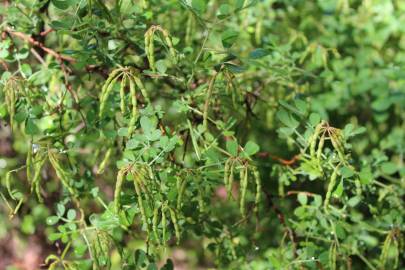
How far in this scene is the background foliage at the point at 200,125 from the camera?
1356 mm

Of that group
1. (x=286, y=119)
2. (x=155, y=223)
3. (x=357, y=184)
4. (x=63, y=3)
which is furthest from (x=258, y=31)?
(x=155, y=223)

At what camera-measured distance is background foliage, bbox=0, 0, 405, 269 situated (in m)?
1.36

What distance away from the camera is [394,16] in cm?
242

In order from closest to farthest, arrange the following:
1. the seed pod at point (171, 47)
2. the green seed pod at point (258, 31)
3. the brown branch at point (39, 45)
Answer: the seed pod at point (171, 47) < the brown branch at point (39, 45) < the green seed pod at point (258, 31)

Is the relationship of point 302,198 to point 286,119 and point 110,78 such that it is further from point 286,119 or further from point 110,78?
point 110,78

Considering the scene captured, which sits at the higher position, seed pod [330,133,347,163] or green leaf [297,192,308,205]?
seed pod [330,133,347,163]

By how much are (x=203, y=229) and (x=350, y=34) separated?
124cm

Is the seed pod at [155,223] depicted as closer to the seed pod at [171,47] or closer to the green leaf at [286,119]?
the seed pod at [171,47]

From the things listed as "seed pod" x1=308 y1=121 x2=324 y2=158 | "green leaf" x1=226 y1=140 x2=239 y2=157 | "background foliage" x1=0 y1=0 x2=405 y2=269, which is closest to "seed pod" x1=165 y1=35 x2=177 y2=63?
"background foliage" x1=0 y1=0 x2=405 y2=269

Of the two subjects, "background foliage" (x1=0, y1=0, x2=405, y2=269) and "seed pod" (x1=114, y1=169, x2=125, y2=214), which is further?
"background foliage" (x1=0, y1=0, x2=405, y2=269)

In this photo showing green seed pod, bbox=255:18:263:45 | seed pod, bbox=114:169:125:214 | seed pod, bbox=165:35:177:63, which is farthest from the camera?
green seed pod, bbox=255:18:263:45

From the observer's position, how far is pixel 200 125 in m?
1.52

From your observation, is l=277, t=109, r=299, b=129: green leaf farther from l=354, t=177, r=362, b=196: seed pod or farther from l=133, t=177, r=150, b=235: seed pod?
l=133, t=177, r=150, b=235: seed pod

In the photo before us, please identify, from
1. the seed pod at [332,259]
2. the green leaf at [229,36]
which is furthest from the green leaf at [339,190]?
the green leaf at [229,36]
